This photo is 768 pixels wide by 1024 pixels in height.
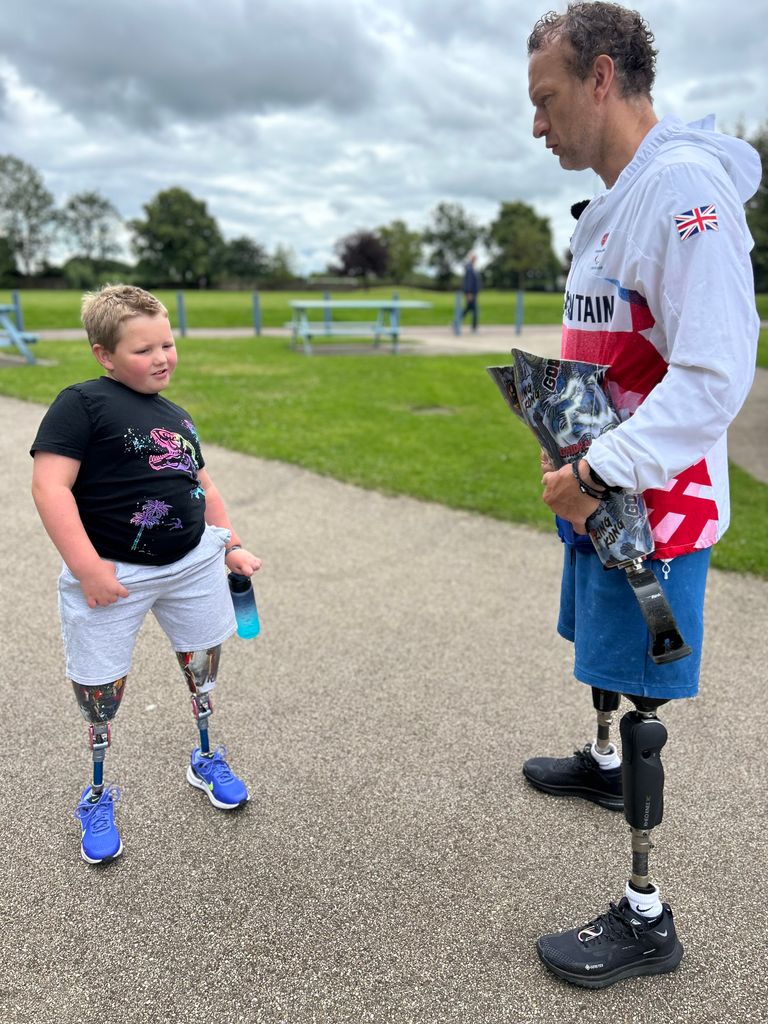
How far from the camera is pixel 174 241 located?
74.6m

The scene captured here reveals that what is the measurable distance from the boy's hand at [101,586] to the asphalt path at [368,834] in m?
0.86

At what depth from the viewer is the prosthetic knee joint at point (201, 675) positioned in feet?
8.62

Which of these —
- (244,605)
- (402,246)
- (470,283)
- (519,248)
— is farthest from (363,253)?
(244,605)

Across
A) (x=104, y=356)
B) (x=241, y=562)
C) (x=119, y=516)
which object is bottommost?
(x=241, y=562)

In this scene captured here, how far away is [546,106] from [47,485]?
1.61 meters

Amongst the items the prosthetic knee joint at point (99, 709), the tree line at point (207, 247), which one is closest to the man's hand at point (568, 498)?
the prosthetic knee joint at point (99, 709)

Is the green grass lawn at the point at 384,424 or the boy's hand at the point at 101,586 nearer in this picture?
the boy's hand at the point at 101,586

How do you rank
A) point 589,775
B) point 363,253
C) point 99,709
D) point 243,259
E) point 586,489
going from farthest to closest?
point 243,259, point 363,253, point 589,775, point 99,709, point 586,489

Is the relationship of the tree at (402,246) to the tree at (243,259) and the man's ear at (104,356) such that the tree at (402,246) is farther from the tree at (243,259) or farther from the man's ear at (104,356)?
the man's ear at (104,356)

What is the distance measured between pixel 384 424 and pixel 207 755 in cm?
615

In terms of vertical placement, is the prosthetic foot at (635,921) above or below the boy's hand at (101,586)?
below

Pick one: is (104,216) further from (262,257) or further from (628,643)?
(628,643)

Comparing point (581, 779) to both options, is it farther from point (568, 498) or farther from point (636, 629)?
point (568, 498)

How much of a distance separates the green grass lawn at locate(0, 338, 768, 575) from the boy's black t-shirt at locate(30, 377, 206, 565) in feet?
12.0
